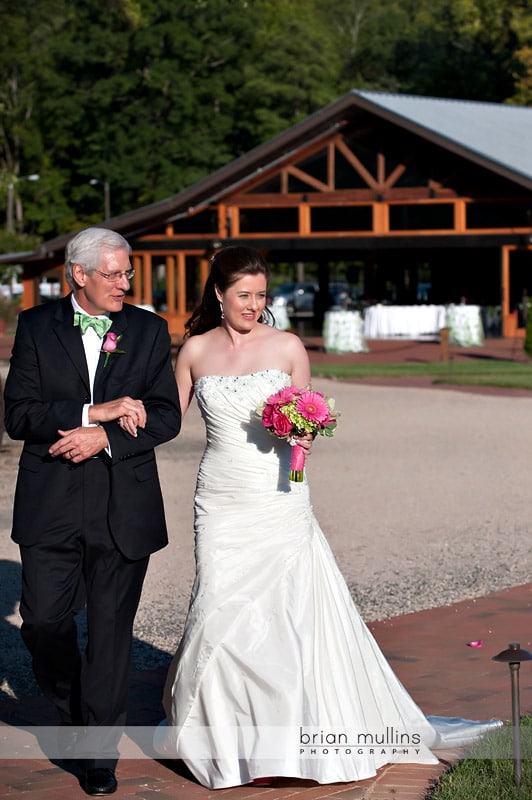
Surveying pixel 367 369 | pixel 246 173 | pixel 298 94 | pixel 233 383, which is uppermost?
pixel 298 94

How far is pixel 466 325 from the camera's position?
35156mm

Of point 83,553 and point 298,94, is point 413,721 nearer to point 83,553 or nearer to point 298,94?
point 83,553

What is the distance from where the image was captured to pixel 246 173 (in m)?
42.5

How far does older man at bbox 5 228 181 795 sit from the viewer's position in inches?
193

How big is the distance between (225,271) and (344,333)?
28914mm

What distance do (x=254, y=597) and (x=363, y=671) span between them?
466 millimetres

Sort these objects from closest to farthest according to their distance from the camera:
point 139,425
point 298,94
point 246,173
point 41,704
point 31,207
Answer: point 139,425 < point 41,704 < point 246,173 < point 298,94 < point 31,207

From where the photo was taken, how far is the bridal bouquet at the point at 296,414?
5.04m

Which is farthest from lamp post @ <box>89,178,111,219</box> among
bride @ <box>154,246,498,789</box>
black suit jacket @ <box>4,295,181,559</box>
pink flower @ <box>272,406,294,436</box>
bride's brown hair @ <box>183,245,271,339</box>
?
pink flower @ <box>272,406,294,436</box>

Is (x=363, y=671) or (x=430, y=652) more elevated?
(x=363, y=671)

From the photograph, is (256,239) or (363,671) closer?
(363,671)

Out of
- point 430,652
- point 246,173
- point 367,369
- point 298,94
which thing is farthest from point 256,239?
point 430,652

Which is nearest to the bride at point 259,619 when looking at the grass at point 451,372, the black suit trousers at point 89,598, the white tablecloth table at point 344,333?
the black suit trousers at point 89,598

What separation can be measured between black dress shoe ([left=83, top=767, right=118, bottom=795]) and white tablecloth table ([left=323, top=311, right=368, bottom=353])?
29.3m
